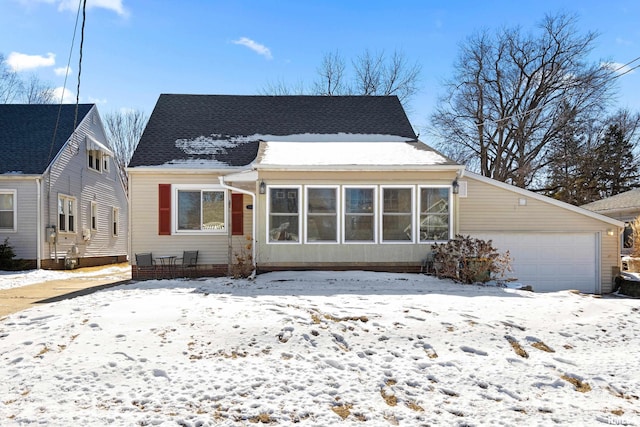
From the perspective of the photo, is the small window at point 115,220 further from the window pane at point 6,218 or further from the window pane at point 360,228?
the window pane at point 360,228

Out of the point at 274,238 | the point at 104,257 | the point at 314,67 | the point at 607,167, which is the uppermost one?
the point at 314,67

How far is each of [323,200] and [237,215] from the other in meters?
2.59

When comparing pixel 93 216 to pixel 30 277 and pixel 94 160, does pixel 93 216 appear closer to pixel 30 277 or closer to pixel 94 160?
pixel 94 160

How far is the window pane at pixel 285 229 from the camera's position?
10.7 m

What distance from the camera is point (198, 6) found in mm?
10289

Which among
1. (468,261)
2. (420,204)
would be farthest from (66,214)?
(468,261)

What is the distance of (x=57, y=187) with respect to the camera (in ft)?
51.5

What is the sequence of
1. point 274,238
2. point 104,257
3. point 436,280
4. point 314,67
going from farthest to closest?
point 314,67, point 104,257, point 274,238, point 436,280

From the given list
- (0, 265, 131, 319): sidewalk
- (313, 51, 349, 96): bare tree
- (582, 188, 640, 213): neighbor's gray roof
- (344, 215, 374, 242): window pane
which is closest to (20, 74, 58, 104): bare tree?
(313, 51, 349, 96): bare tree

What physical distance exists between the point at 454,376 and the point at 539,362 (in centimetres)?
116

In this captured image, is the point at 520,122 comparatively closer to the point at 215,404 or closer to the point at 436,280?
the point at 436,280

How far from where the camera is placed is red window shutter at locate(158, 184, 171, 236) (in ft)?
38.5

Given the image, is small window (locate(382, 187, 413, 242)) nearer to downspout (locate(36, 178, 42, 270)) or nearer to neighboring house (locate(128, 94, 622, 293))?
neighboring house (locate(128, 94, 622, 293))

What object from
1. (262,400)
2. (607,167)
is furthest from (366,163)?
(607,167)
